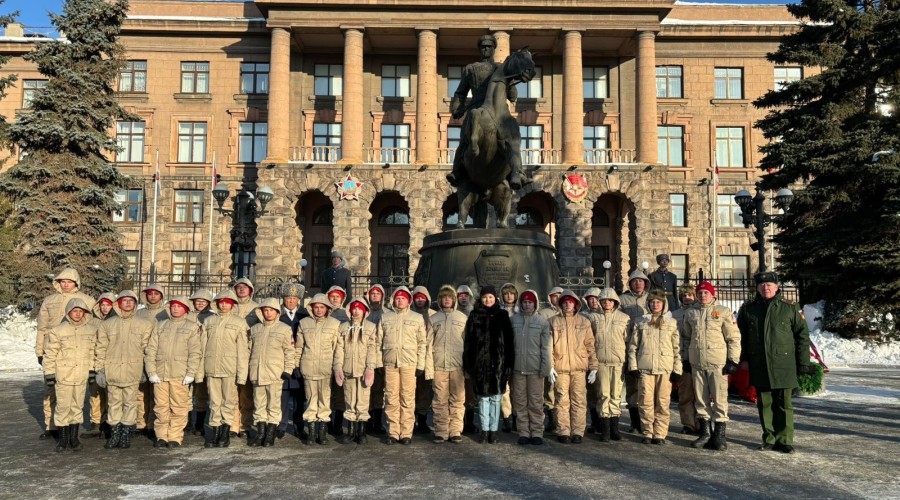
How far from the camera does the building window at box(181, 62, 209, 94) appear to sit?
41.7 metres

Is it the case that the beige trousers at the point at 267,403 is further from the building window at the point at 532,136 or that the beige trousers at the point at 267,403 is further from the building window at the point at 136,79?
the building window at the point at 136,79

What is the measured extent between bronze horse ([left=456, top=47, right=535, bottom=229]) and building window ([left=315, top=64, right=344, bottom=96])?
3008cm

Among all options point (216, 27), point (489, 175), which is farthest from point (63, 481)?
point (216, 27)

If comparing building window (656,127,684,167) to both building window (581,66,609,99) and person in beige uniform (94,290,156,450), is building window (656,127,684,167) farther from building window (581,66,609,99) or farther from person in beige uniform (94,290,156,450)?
person in beige uniform (94,290,156,450)

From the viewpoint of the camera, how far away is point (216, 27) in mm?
40719

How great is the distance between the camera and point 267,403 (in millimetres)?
8703

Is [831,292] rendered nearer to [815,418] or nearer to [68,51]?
[815,418]

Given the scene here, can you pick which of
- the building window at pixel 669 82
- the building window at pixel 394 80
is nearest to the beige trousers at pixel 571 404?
the building window at pixel 394 80

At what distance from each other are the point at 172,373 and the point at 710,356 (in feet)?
21.6

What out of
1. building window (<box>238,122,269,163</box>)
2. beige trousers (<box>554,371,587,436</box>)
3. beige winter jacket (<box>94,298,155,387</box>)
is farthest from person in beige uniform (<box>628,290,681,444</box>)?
building window (<box>238,122,269,163</box>)

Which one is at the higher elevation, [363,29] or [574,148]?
[363,29]

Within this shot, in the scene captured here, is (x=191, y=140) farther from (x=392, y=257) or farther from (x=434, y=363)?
(x=434, y=363)

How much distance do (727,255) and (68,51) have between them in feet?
116

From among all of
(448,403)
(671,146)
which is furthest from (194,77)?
(448,403)
